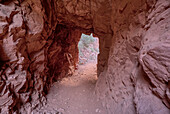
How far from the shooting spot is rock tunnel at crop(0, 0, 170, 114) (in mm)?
1305

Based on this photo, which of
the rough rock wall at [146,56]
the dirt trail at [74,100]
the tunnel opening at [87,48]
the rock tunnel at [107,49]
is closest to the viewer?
the rough rock wall at [146,56]

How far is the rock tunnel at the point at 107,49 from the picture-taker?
130cm

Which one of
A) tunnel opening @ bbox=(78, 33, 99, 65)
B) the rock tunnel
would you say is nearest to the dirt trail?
the rock tunnel

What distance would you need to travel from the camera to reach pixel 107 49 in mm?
4219

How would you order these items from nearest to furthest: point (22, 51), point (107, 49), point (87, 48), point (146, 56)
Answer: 1. point (146, 56)
2. point (22, 51)
3. point (107, 49)
4. point (87, 48)

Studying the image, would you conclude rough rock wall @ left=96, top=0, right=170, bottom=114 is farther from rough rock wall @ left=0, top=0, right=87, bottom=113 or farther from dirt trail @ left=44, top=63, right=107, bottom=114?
rough rock wall @ left=0, top=0, right=87, bottom=113

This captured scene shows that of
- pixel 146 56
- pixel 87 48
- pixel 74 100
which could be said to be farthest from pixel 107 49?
pixel 87 48

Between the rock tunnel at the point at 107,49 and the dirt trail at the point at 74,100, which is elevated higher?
the rock tunnel at the point at 107,49

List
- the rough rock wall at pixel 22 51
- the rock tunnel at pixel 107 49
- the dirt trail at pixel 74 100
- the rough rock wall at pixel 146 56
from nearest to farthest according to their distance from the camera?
the rough rock wall at pixel 146 56 < the rock tunnel at pixel 107 49 < the rough rock wall at pixel 22 51 < the dirt trail at pixel 74 100

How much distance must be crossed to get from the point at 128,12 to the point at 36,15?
331cm

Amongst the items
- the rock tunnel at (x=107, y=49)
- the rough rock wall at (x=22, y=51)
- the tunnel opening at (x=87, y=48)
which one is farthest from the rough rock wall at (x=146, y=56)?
the tunnel opening at (x=87, y=48)

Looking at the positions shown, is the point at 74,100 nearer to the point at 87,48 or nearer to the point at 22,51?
the point at 22,51

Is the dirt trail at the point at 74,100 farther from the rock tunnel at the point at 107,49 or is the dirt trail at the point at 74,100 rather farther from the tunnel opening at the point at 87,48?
the tunnel opening at the point at 87,48

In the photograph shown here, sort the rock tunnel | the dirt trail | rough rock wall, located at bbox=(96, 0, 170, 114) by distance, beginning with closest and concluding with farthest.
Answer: rough rock wall, located at bbox=(96, 0, 170, 114), the rock tunnel, the dirt trail
